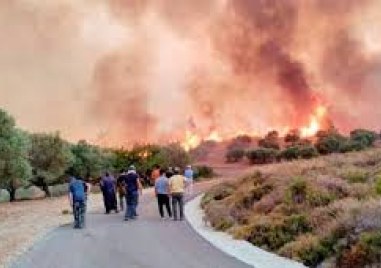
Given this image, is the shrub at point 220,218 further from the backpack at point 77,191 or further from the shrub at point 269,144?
the shrub at point 269,144

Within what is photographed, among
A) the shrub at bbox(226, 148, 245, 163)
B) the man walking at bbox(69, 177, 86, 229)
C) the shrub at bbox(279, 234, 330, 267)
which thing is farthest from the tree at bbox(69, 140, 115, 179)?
the shrub at bbox(279, 234, 330, 267)

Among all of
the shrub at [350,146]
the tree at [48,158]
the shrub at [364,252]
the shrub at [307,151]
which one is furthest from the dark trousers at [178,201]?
the shrub at [350,146]

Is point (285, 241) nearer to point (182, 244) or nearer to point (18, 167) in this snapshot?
point (182, 244)

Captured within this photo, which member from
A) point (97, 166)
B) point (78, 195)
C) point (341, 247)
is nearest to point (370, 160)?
point (78, 195)

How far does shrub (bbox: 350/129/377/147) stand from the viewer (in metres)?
106

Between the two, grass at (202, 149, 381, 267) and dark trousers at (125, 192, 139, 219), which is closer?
grass at (202, 149, 381, 267)

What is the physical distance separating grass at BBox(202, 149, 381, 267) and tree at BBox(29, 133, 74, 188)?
34.5 m

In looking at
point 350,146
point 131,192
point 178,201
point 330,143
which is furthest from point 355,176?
point 330,143

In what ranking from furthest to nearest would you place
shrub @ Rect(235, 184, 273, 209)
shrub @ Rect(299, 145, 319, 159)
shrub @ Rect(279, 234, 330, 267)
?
shrub @ Rect(299, 145, 319, 159), shrub @ Rect(235, 184, 273, 209), shrub @ Rect(279, 234, 330, 267)

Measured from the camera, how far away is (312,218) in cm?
2392

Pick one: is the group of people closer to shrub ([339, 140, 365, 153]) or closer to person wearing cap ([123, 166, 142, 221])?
person wearing cap ([123, 166, 142, 221])

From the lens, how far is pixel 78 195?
29.8 meters

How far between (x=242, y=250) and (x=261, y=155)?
308 ft

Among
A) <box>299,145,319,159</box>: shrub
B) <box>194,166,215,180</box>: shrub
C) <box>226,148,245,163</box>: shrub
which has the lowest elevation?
<box>194,166,215,180</box>: shrub
